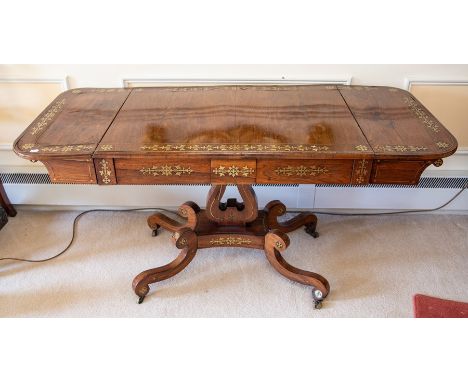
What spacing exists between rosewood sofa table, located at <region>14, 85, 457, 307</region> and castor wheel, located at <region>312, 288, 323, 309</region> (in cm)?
4

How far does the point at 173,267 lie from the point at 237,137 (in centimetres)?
78

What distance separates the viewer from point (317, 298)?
6.41ft

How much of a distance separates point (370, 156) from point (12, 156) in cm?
190

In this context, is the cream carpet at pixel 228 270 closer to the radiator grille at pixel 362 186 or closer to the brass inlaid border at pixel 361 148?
the radiator grille at pixel 362 186

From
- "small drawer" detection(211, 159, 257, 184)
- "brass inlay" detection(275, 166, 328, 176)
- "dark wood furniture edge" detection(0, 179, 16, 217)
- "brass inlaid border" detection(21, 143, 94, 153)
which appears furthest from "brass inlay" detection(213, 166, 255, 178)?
"dark wood furniture edge" detection(0, 179, 16, 217)

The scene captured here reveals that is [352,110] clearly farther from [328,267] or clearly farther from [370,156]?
[328,267]

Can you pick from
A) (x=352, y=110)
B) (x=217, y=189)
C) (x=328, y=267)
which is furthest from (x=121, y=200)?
(x=352, y=110)

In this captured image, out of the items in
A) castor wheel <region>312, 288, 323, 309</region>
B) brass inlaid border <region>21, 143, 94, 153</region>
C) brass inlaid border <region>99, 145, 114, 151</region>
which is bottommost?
castor wheel <region>312, 288, 323, 309</region>

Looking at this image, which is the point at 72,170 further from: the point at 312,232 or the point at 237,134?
the point at 312,232

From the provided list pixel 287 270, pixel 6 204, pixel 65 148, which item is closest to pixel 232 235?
pixel 287 270

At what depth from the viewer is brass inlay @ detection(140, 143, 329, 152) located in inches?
59.5

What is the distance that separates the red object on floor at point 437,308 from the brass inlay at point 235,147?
22.9 inches

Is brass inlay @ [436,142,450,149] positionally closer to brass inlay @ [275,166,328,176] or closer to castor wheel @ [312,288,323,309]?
brass inlay @ [275,166,328,176]

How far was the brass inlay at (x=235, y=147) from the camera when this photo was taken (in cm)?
151
